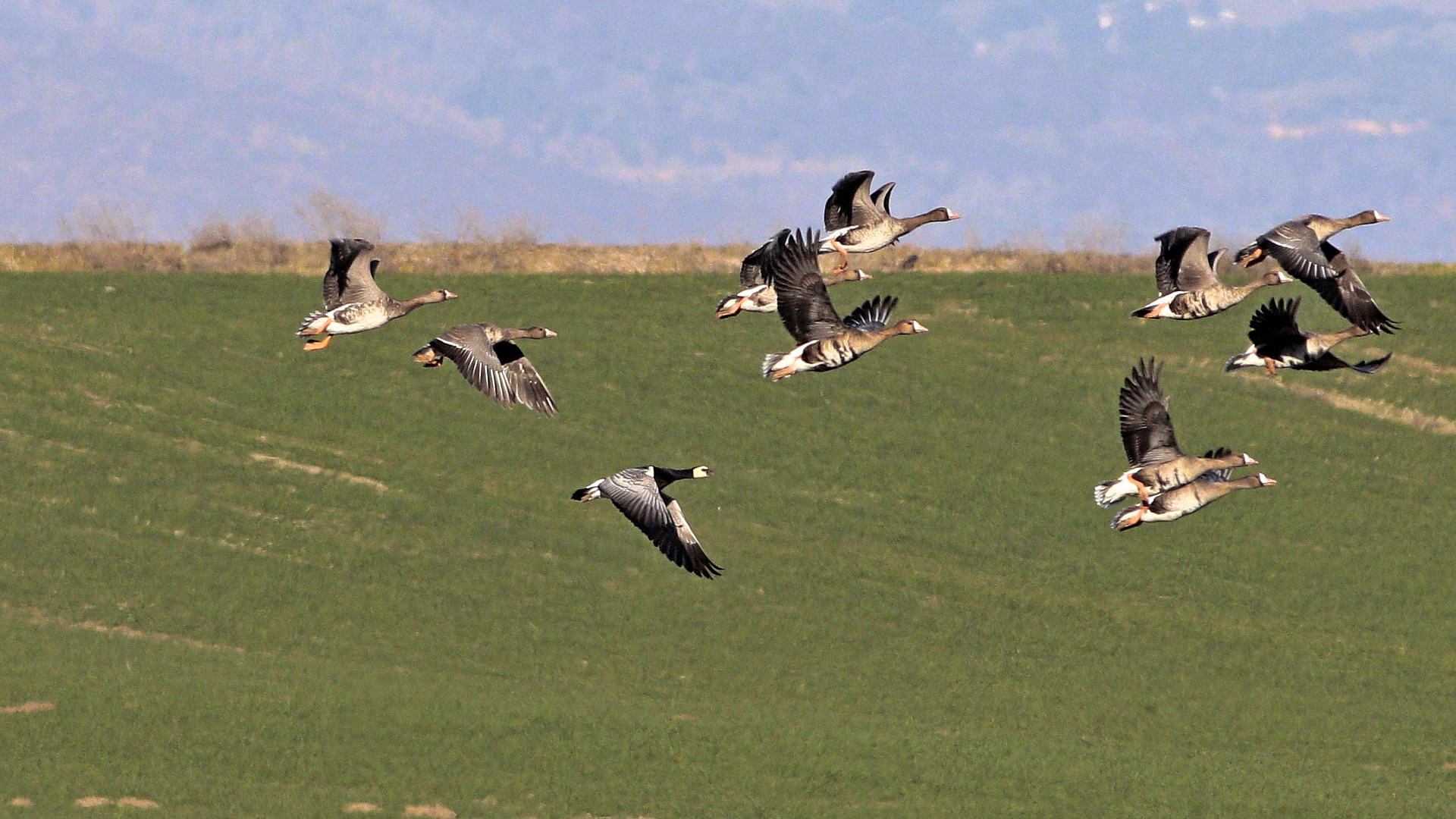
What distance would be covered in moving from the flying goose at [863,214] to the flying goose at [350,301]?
687 cm

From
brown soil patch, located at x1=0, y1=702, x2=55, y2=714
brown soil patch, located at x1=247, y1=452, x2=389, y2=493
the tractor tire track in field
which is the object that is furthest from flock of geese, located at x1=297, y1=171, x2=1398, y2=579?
brown soil patch, located at x1=247, y1=452, x2=389, y2=493

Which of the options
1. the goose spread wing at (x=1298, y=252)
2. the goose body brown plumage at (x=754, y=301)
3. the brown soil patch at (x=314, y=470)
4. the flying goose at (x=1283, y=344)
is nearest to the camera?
the goose spread wing at (x=1298, y=252)

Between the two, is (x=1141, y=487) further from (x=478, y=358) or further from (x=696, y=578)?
(x=696, y=578)

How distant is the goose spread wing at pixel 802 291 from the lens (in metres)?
29.8

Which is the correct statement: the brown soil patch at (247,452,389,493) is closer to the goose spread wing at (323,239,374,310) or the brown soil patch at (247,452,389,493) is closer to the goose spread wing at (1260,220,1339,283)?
the goose spread wing at (323,239,374,310)

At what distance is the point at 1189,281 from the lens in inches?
1258

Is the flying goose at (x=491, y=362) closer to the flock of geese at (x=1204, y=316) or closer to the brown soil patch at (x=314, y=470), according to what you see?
the flock of geese at (x=1204, y=316)

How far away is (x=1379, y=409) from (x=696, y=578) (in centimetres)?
3276

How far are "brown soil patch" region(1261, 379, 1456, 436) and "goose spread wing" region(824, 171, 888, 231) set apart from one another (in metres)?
52.2

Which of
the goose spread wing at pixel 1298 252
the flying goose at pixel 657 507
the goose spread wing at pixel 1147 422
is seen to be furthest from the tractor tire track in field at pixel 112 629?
the goose spread wing at pixel 1298 252

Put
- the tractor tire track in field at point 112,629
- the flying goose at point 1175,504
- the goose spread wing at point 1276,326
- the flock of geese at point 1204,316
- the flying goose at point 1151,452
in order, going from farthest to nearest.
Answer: the tractor tire track in field at point 112,629 < the goose spread wing at point 1276,326 < the flying goose at point 1151,452 < the flying goose at point 1175,504 < the flock of geese at point 1204,316

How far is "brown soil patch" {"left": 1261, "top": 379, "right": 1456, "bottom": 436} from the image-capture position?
79.5 m

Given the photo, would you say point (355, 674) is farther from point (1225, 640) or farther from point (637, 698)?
point (1225, 640)

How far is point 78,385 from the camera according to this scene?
247ft
